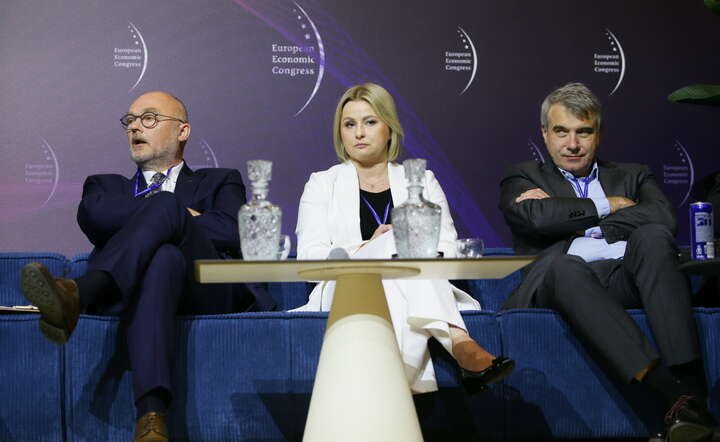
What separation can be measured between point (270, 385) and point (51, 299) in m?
0.75

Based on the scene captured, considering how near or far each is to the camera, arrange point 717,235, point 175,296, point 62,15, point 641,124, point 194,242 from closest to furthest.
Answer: point 175,296 < point 194,242 < point 717,235 < point 62,15 < point 641,124

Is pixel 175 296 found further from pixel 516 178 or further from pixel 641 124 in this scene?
pixel 641 124

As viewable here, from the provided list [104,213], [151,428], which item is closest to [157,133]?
[104,213]

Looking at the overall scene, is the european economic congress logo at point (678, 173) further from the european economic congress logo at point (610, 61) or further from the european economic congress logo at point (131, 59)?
the european economic congress logo at point (131, 59)

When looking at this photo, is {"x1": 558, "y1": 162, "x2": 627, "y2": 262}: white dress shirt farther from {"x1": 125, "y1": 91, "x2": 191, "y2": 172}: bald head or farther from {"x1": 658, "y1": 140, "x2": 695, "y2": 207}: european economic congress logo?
{"x1": 125, "y1": 91, "x2": 191, "y2": 172}: bald head

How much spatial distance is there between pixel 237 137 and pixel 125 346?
172 centimetres

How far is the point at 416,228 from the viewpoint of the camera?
217cm

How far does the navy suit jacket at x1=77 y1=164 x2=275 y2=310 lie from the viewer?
9.47ft

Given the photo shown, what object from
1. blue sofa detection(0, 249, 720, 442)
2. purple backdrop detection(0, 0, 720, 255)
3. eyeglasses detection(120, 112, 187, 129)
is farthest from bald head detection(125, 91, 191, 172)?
blue sofa detection(0, 249, 720, 442)

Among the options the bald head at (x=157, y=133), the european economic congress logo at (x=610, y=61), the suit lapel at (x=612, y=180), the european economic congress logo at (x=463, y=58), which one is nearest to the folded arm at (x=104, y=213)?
the bald head at (x=157, y=133)

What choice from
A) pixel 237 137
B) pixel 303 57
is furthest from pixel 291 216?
pixel 303 57

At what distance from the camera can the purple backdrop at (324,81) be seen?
13.5 feet

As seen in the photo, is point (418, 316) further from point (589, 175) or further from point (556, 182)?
point (589, 175)

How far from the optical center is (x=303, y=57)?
4.27 m
